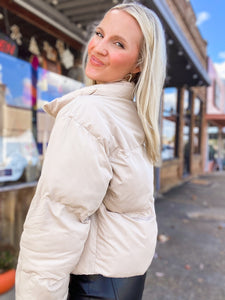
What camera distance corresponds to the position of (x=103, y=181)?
872mm

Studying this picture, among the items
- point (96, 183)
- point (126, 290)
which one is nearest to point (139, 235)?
point (126, 290)

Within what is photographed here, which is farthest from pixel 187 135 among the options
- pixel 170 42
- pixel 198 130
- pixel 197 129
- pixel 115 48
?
pixel 115 48

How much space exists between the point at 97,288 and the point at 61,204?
40 cm

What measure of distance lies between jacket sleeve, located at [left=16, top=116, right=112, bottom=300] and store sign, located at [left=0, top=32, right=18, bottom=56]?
8.19 feet

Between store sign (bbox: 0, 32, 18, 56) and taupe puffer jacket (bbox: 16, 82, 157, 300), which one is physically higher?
store sign (bbox: 0, 32, 18, 56)

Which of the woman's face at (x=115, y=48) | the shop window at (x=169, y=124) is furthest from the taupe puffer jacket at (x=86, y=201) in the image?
the shop window at (x=169, y=124)

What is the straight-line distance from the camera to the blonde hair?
41.6 inches

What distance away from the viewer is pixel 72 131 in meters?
0.84

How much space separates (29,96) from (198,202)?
504cm

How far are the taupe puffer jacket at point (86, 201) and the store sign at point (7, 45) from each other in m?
2.30

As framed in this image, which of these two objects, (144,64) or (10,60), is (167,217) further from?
(144,64)

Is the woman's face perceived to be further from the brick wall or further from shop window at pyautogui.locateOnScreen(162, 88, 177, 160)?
shop window at pyautogui.locateOnScreen(162, 88, 177, 160)

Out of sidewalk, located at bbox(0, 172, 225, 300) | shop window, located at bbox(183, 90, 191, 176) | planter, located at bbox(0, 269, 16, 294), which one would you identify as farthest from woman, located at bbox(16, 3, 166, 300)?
shop window, located at bbox(183, 90, 191, 176)

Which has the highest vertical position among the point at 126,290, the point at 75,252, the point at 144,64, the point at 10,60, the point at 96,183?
the point at 10,60
